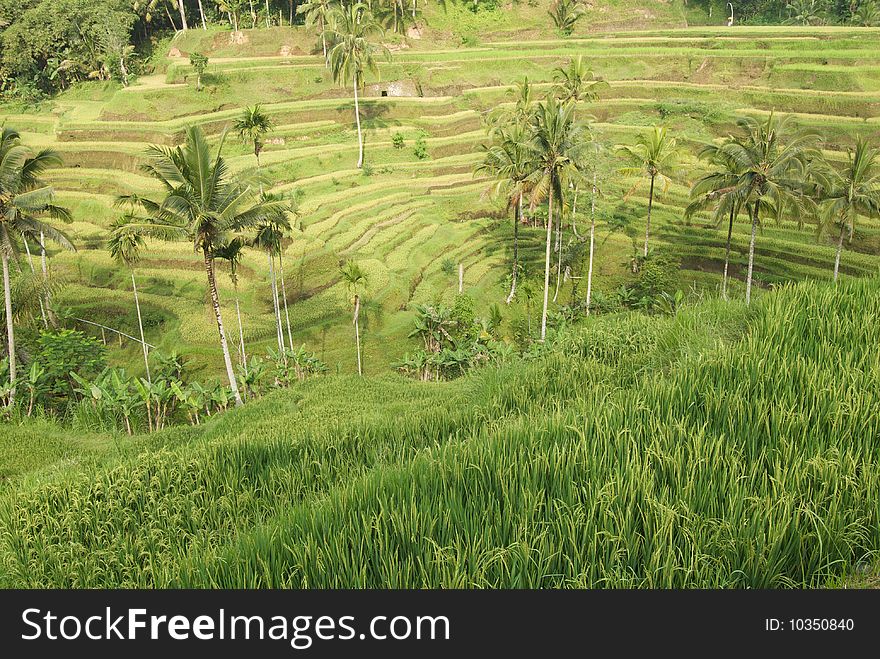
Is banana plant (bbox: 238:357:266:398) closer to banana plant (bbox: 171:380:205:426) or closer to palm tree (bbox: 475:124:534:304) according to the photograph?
banana plant (bbox: 171:380:205:426)

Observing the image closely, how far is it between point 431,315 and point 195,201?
740cm

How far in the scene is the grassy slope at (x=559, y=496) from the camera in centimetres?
328

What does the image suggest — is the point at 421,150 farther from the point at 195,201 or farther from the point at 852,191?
the point at 195,201

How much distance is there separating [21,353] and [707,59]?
140 feet

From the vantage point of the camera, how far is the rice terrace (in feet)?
11.8

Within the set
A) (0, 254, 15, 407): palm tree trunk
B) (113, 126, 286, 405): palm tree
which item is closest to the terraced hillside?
(0, 254, 15, 407): palm tree trunk

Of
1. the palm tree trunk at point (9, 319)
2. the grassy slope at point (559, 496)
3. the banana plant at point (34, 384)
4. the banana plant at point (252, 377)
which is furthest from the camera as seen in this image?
the banana plant at point (252, 377)

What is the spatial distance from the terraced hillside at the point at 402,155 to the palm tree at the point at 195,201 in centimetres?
630

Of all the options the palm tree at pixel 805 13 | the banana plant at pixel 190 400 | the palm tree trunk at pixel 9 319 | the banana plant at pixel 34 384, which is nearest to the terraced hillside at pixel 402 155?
the banana plant at pixel 190 400

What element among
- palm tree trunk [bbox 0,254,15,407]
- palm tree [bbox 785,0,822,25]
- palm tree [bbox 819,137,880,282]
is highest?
palm tree [bbox 785,0,822,25]

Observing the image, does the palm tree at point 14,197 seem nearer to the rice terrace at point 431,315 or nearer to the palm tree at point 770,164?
the rice terrace at point 431,315

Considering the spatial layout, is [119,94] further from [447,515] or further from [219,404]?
[447,515]

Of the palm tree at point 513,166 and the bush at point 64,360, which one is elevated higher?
the palm tree at point 513,166

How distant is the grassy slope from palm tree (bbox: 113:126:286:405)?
6.17 m
